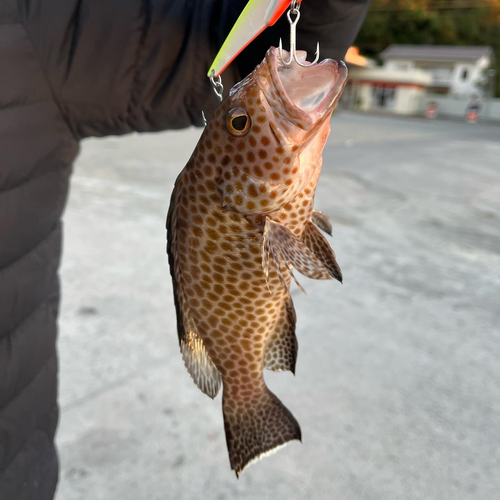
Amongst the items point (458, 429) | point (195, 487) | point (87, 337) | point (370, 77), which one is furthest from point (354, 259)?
point (370, 77)

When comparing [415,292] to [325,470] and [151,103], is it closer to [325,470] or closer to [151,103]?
[325,470]

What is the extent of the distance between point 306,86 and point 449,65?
40.7 m

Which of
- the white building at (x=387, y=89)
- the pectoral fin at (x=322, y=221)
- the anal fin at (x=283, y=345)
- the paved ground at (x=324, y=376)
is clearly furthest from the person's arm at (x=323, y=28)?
the white building at (x=387, y=89)

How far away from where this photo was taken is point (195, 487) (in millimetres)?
2166

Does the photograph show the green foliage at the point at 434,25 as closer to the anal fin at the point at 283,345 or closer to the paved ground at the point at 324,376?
the paved ground at the point at 324,376

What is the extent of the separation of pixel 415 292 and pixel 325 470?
2.09 meters

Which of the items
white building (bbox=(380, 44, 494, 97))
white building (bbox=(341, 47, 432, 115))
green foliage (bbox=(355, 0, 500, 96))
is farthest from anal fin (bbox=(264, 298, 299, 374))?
green foliage (bbox=(355, 0, 500, 96))

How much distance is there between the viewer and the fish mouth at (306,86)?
72 centimetres

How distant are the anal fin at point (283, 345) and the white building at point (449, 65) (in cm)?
3881

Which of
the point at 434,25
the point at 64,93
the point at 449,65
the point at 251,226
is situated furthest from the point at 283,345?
the point at 434,25

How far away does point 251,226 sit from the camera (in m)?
0.85

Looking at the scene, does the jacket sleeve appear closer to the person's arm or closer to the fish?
the person's arm

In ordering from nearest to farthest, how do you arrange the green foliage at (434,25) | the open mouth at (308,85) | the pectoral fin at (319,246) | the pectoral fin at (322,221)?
the open mouth at (308,85)
the pectoral fin at (319,246)
the pectoral fin at (322,221)
the green foliage at (434,25)

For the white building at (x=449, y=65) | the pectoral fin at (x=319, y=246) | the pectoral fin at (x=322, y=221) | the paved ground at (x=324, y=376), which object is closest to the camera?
the pectoral fin at (x=319, y=246)
